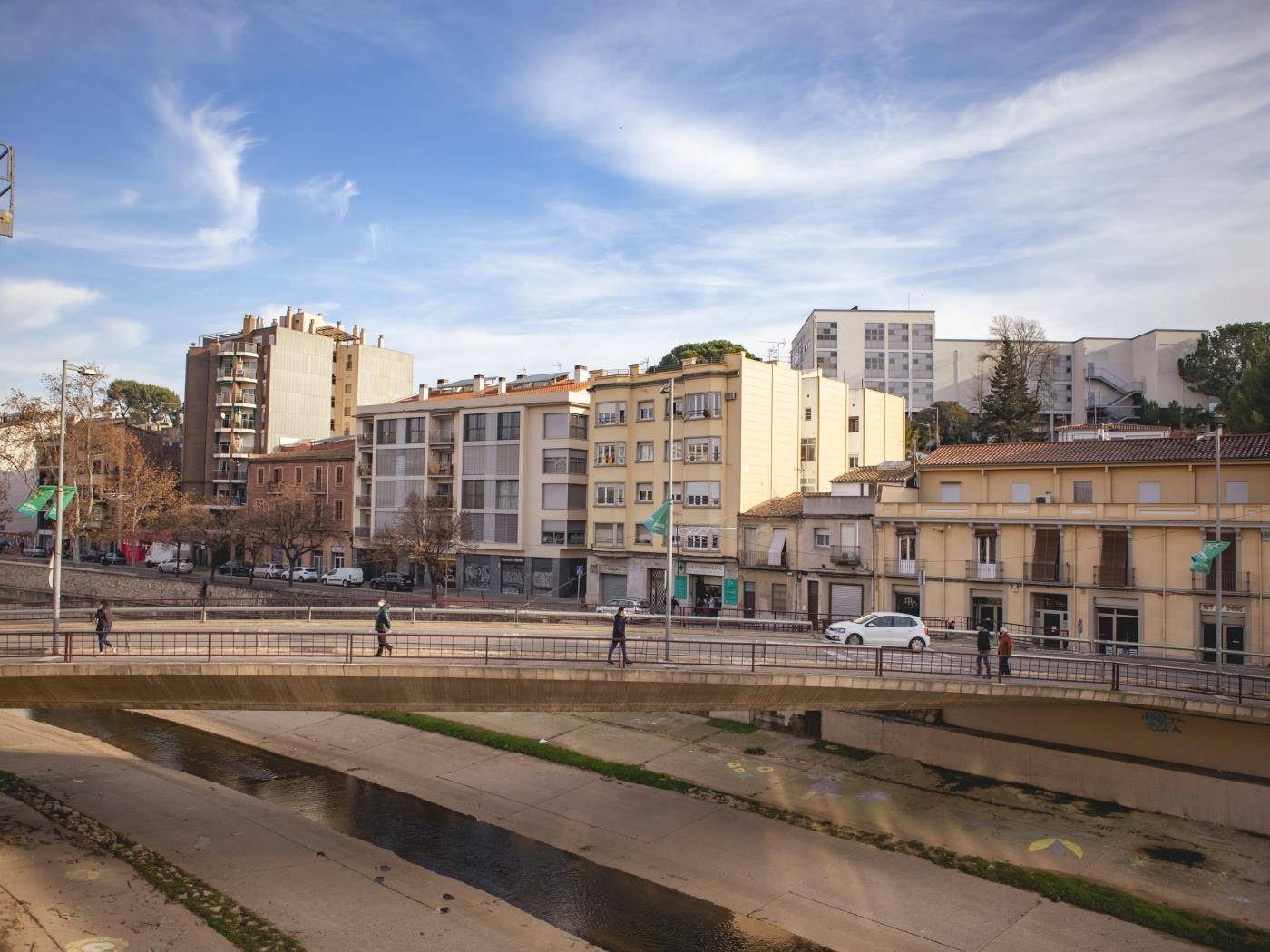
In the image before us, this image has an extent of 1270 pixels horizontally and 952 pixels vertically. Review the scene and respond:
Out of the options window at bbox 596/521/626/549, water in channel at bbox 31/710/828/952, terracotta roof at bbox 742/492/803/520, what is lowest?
water in channel at bbox 31/710/828/952

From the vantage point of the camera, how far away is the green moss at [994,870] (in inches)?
843

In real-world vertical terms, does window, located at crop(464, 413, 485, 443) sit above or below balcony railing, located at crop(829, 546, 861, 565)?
above

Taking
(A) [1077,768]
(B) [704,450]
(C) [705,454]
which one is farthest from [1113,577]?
(B) [704,450]

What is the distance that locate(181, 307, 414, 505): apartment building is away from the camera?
94.2m

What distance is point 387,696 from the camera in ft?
79.3

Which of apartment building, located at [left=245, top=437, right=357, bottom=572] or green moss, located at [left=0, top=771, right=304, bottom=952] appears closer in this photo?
green moss, located at [left=0, top=771, right=304, bottom=952]

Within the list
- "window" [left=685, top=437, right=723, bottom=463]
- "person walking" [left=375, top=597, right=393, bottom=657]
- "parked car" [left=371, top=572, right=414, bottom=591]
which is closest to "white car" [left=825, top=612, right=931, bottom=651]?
"person walking" [left=375, top=597, right=393, bottom=657]

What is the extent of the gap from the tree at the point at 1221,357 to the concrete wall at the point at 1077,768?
6399cm

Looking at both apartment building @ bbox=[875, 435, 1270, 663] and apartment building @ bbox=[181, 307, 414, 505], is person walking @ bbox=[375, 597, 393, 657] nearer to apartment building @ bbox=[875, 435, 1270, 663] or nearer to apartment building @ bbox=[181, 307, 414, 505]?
apartment building @ bbox=[875, 435, 1270, 663]

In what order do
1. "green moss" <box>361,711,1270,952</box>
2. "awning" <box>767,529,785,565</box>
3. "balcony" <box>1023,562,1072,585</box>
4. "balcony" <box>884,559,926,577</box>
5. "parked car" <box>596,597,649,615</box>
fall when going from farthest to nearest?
"awning" <box>767,529,785,565</box>, "parked car" <box>596,597,649,615</box>, "balcony" <box>884,559,926,577</box>, "balcony" <box>1023,562,1072,585</box>, "green moss" <box>361,711,1270,952</box>

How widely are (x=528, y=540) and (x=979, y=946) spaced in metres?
47.0

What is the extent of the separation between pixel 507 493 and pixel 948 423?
143 ft

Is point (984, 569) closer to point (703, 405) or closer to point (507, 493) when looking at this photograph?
point (703, 405)

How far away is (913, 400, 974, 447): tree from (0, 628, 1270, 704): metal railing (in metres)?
53.0
